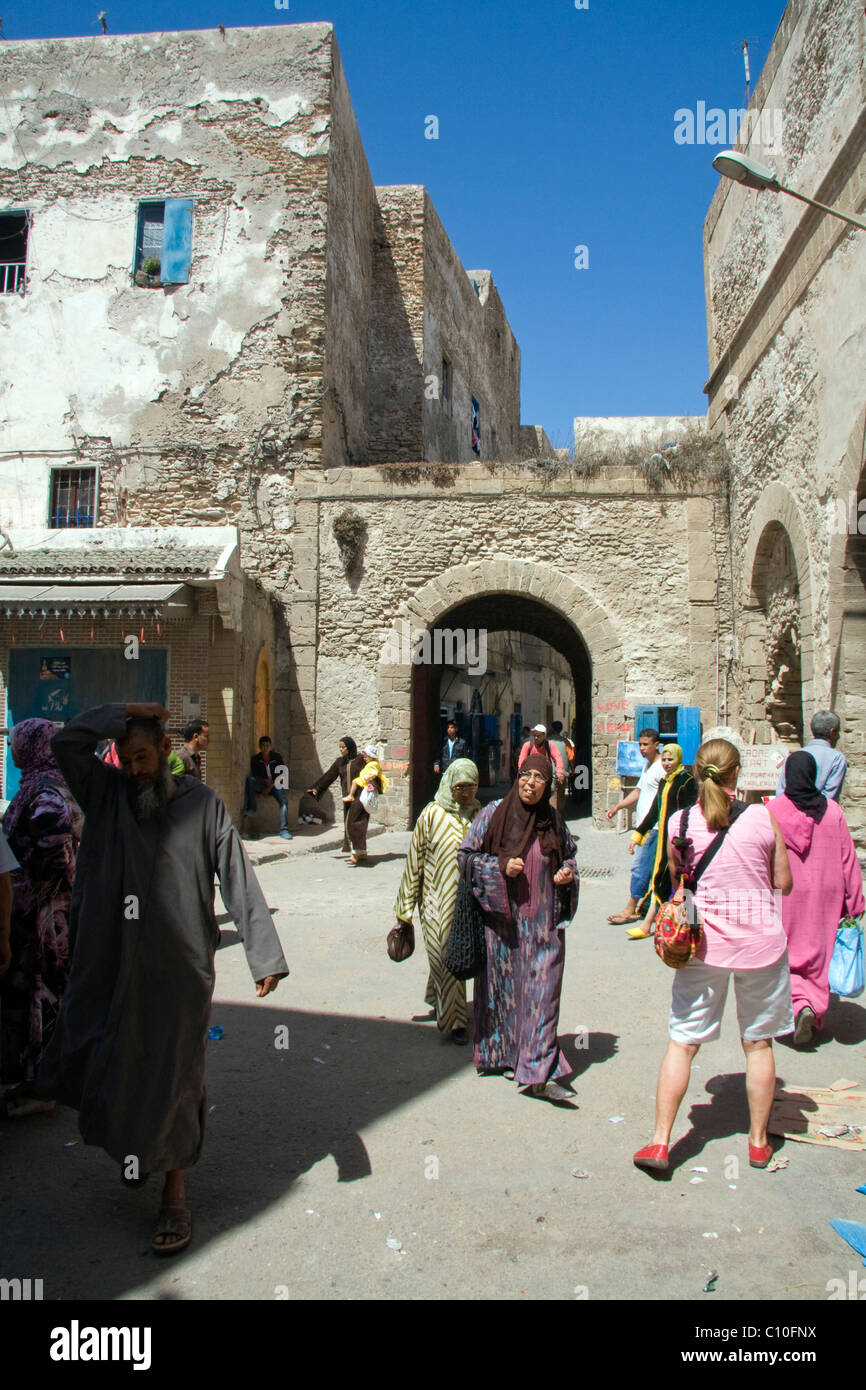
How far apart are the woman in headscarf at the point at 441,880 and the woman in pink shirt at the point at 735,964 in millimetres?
1577

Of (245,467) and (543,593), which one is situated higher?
(245,467)

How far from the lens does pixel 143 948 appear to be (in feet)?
10.0

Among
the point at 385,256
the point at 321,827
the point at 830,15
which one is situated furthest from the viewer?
the point at 385,256

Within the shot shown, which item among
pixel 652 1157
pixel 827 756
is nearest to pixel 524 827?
pixel 652 1157

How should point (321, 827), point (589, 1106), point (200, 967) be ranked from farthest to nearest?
point (321, 827), point (589, 1106), point (200, 967)

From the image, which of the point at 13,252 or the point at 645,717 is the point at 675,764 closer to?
the point at 645,717

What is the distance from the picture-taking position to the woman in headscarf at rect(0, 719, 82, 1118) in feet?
12.6

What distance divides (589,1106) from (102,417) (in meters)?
13.3

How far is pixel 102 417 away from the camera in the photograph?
14.4m

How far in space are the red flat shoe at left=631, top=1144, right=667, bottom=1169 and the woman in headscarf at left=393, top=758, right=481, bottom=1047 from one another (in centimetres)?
156

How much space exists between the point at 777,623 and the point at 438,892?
325 inches

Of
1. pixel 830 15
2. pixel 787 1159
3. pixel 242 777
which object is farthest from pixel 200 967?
pixel 830 15

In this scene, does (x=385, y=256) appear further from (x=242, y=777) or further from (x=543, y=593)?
Result: (x=242, y=777)
